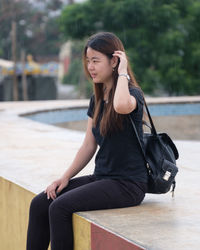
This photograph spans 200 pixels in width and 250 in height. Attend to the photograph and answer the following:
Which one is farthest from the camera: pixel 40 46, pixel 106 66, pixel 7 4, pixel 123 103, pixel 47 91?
pixel 40 46

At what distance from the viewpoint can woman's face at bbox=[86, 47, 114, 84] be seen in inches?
121

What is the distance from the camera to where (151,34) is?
22.9 m

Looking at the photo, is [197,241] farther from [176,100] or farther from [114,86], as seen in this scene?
[176,100]

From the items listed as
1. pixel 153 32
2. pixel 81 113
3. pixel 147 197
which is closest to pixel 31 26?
pixel 153 32

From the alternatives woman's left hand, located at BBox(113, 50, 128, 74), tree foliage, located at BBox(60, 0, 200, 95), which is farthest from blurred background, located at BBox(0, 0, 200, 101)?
woman's left hand, located at BBox(113, 50, 128, 74)

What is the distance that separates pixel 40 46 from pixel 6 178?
4389cm

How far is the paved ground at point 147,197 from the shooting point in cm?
274

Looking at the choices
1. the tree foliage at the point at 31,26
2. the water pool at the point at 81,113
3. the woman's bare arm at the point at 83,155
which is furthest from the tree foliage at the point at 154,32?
the tree foliage at the point at 31,26

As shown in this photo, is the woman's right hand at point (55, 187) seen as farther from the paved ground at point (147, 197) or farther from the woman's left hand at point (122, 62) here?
the woman's left hand at point (122, 62)

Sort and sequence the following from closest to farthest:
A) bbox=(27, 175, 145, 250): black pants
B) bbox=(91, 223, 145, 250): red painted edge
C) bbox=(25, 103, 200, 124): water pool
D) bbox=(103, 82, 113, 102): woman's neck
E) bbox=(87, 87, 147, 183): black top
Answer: bbox=(91, 223, 145, 250): red painted edge < bbox=(27, 175, 145, 250): black pants < bbox=(87, 87, 147, 183): black top < bbox=(103, 82, 113, 102): woman's neck < bbox=(25, 103, 200, 124): water pool

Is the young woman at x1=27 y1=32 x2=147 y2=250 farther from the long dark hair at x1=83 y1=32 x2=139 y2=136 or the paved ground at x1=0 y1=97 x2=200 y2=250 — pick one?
the paved ground at x1=0 y1=97 x2=200 y2=250

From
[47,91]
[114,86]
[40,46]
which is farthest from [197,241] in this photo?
[40,46]

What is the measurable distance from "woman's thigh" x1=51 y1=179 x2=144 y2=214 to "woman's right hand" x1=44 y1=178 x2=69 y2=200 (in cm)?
13

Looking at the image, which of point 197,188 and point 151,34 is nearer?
point 197,188
